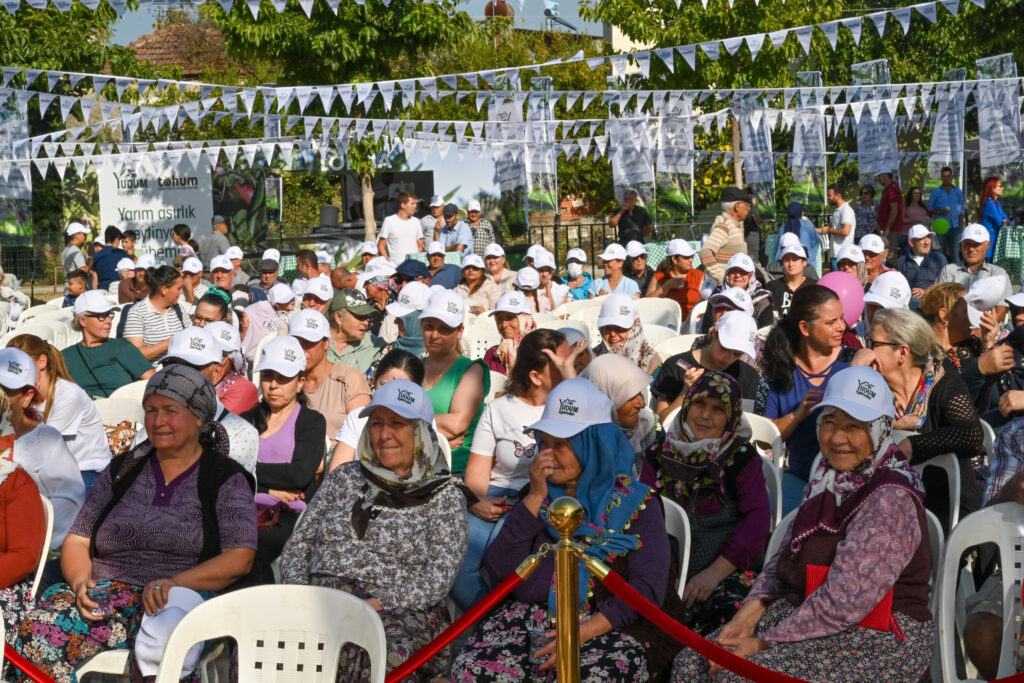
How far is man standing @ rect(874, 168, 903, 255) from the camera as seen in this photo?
17.8 metres

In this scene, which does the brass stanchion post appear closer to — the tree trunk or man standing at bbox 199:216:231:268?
man standing at bbox 199:216:231:268

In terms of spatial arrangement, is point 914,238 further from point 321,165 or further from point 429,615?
point 321,165

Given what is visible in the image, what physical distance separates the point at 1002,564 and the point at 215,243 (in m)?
14.4

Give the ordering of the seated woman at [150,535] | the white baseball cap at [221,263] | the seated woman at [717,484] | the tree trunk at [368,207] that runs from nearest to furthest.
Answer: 1. the seated woman at [150,535]
2. the seated woman at [717,484]
3. the white baseball cap at [221,263]
4. the tree trunk at [368,207]

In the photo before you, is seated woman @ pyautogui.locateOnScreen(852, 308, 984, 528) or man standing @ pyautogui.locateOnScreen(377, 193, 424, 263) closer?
seated woman @ pyautogui.locateOnScreen(852, 308, 984, 528)

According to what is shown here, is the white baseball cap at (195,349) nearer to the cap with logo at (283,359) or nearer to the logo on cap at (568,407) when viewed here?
the cap with logo at (283,359)

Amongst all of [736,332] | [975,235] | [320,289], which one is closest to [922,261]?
[975,235]

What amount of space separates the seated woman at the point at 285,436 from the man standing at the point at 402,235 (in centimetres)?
1113

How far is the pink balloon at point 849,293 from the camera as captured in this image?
7512 millimetres

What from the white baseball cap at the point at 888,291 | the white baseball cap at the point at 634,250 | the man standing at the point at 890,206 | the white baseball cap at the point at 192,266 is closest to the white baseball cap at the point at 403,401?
the white baseball cap at the point at 888,291

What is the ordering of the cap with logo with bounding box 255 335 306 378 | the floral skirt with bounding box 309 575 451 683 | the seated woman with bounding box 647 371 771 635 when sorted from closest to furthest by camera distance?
the floral skirt with bounding box 309 575 451 683 < the seated woman with bounding box 647 371 771 635 < the cap with logo with bounding box 255 335 306 378

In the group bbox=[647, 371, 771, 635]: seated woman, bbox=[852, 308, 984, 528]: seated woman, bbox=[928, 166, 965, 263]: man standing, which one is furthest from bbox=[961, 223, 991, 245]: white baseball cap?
bbox=[928, 166, 965, 263]: man standing

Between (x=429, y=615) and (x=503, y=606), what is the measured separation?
27cm

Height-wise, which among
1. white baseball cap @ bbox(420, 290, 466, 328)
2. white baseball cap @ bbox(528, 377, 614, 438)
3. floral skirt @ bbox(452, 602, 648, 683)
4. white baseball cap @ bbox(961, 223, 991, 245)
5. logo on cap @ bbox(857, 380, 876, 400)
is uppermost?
white baseball cap @ bbox(961, 223, 991, 245)
